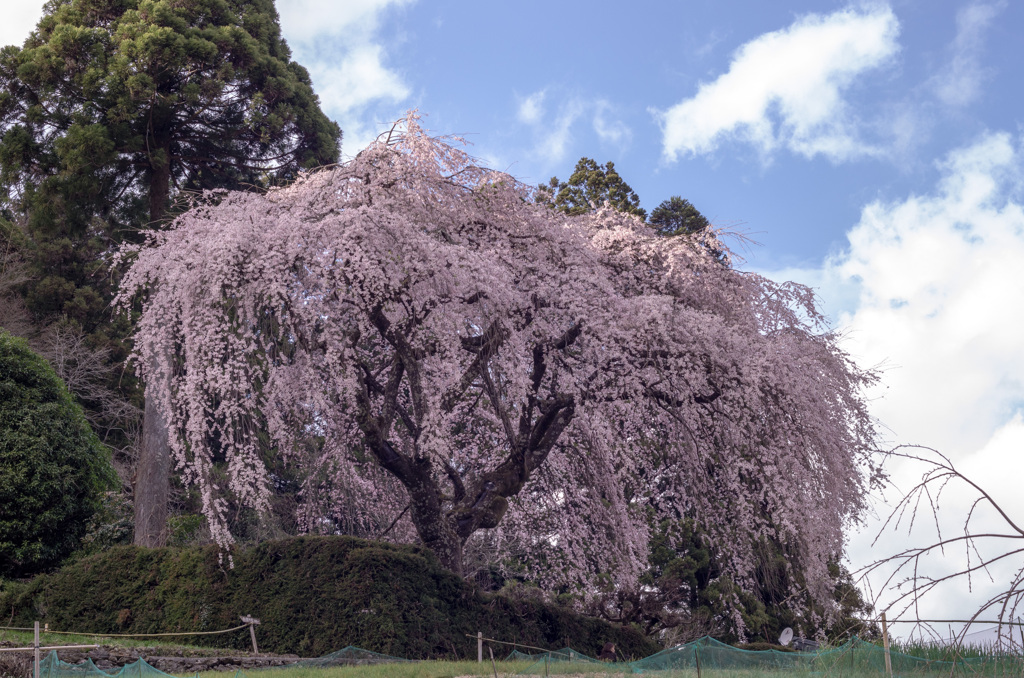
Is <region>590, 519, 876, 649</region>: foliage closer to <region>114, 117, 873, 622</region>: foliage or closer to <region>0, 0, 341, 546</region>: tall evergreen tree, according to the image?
<region>114, 117, 873, 622</region>: foliage

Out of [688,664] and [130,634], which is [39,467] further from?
[688,664]

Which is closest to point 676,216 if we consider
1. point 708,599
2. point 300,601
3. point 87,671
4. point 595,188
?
point 595,188

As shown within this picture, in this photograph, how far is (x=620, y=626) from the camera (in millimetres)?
15523

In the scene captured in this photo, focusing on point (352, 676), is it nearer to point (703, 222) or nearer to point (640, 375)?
point (640, 375)

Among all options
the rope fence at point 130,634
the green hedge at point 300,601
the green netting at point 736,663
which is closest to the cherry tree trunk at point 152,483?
the green hedge at point 300,601

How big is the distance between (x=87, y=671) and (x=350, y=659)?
3.11 meters

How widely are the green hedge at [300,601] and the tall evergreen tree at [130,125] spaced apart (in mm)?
4885

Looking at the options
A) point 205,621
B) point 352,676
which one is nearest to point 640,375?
point 352,676

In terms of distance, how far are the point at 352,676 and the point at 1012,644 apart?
725 cm

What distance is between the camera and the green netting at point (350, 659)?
36.0 feet

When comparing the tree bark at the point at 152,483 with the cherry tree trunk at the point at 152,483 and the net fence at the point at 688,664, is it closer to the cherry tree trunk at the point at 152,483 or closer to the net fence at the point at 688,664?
the cherry tree trunk at the point at 152,483

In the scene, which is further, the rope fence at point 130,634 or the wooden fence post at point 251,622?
the rope fence at point 130,634

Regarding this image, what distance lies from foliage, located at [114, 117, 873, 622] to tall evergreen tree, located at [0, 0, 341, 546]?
767 centimetres

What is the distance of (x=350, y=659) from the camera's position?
11.1 metres
